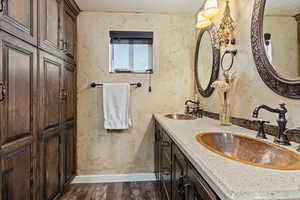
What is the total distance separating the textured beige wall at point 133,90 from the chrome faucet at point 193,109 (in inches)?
3.5

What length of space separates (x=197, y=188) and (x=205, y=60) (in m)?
1.65

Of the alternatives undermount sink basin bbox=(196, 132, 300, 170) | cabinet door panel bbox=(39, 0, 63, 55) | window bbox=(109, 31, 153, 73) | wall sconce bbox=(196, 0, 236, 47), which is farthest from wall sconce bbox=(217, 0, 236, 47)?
cabinet door panel bbox=(39, 0, 63, 55)

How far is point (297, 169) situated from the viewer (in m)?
0.58

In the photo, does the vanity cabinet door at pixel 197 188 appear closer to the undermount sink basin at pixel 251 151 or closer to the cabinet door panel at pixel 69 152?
the undermount sink basin at pixel 251 151

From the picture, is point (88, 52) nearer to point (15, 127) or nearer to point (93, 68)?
point (93, 68)

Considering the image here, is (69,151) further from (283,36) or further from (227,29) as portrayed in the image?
(283,36)

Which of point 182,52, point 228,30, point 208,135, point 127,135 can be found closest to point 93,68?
point 127,135

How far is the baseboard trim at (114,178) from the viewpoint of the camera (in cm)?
235

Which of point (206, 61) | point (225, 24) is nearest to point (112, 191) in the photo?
point (206, 61)

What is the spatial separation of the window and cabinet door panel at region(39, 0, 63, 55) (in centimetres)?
80

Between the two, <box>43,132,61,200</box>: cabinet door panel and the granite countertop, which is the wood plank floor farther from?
the granite countertop

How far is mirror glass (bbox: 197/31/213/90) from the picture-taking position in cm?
197

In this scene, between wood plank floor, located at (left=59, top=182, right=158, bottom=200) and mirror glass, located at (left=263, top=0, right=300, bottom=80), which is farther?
wood plank floor, located at (left=59, top=182, right=158, bottom=200)

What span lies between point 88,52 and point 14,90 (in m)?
1.40
